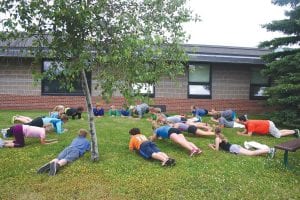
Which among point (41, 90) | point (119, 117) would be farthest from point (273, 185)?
point (41, 90)

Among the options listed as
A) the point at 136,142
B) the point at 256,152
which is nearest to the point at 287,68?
the point at 256,152

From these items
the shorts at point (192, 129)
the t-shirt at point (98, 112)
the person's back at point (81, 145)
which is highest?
the t-shirt at point (98, 112)

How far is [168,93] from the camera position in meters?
18.8

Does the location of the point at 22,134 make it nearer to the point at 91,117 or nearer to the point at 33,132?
the point at 33,132

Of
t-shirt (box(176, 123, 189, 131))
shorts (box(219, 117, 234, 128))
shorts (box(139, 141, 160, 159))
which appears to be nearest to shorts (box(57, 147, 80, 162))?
shorts (box(139, 141, 160, 159))

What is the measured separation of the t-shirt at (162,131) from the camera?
10.4 meters

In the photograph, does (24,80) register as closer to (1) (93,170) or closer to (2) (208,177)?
(1) (93,170)

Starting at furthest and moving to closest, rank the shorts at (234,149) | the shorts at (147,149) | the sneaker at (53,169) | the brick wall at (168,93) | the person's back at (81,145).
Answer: the brick wall at (168,93)
the shorts at (234,149)
the person's back at (81,145)
the shorts at (147,149)
the sneaker at (53,169)

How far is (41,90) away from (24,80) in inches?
39.5

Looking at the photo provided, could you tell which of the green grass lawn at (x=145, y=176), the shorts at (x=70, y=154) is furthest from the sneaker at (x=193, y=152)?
the shorts at (x=70, y=154)

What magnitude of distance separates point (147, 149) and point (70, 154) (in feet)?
6.44

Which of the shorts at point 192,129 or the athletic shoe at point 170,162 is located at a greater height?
the shorts at point 192,129

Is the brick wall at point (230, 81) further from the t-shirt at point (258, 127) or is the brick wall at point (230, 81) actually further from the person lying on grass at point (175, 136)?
the person lying on grass at point (175, 136)

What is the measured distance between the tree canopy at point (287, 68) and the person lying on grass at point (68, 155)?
8.21 meters
